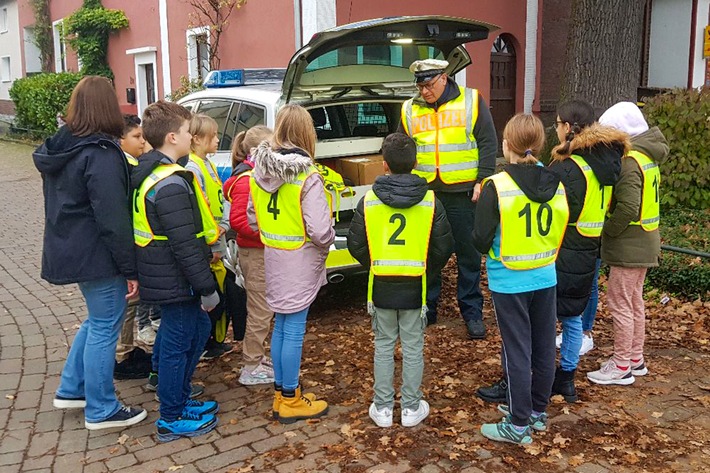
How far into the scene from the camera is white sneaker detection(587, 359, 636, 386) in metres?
4.66

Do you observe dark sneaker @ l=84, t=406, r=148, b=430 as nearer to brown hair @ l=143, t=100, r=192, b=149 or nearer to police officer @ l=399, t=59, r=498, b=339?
brown hair @ l=143, t=100, r=192, b=149

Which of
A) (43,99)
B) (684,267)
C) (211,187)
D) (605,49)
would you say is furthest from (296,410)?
(43,99)

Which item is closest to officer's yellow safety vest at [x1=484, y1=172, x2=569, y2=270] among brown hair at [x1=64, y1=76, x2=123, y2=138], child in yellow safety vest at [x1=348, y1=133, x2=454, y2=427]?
child in yellow safety vest at [x1=348, y1=133, x2=454, y2=427]

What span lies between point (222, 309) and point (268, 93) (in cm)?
220

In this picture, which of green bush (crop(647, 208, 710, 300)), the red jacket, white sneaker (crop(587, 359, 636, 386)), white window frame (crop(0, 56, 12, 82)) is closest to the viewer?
the red jacket

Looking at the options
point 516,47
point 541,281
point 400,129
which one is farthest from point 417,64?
point 516,47

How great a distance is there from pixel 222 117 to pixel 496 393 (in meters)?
3.83

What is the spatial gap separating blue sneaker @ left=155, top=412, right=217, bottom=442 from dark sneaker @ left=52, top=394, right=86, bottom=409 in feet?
1.93

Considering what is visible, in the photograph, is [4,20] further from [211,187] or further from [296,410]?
[296,410]

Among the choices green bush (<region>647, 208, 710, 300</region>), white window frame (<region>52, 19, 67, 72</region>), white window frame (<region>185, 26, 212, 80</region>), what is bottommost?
green bush (<region>647, 208, 710, 300</region>)

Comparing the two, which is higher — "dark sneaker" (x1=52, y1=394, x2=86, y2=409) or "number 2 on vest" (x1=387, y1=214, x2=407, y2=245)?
"number 2 on vest" (x1=387, y1=214, x2=407, y2=245)

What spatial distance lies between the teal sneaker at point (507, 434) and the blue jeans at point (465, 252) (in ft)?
5.44

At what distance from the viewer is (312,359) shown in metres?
5.29

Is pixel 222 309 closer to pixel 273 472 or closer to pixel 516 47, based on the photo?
pixel 273 472
